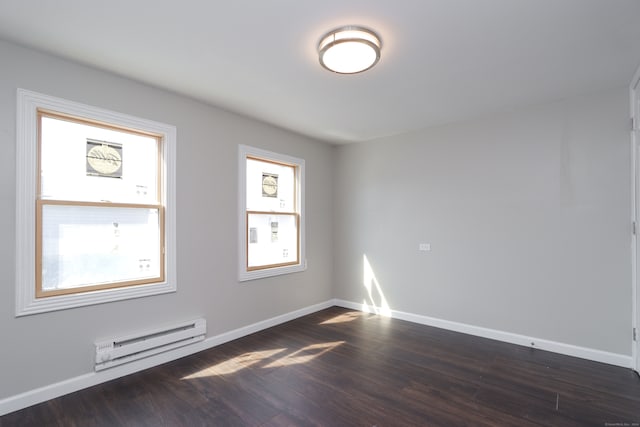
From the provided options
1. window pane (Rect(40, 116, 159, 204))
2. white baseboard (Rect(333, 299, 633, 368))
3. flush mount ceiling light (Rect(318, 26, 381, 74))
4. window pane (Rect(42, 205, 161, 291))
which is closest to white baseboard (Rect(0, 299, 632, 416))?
white baseboard (Rect(333, 299, 633, 368))

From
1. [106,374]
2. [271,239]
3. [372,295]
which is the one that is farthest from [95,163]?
[372,295]

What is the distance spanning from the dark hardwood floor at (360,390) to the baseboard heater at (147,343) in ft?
0.56

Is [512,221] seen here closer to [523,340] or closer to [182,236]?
[523,340]

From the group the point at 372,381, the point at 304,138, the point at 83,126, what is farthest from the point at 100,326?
the point at 304,138

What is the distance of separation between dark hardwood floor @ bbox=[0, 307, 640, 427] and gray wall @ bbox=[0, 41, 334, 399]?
37cm

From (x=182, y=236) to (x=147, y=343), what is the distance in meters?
1.06

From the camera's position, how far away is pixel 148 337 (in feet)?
9.78

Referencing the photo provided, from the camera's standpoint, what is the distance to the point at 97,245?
9.23 ft

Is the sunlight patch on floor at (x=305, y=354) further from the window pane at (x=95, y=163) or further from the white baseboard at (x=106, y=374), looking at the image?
the window pane at (x=95, y=163)

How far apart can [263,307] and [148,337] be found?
1.46 metres

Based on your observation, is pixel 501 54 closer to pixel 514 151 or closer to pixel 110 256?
pixel 514 151

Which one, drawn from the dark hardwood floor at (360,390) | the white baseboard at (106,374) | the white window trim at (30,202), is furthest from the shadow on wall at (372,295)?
the white window trim at (30,202)

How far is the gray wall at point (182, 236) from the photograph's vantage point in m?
2.32

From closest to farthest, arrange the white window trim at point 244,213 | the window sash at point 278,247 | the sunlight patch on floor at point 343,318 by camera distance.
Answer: the white window trim at point 244,213, the window sash at point 278,247, the sunlight patch on floor at point 343,318
